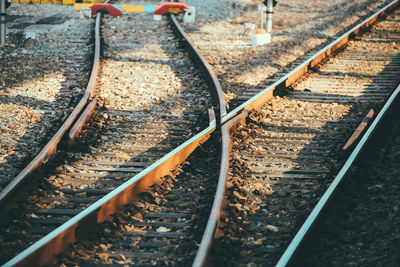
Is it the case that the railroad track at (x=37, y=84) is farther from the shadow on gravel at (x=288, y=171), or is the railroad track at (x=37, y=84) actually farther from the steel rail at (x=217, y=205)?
the shadow on gravel at (x=288, y=171)

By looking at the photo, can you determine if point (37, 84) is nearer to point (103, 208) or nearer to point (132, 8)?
point (103, 208)

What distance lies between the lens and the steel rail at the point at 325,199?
4.34 m

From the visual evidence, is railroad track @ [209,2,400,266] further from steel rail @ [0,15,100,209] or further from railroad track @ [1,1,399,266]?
steel rail @ [0,15,100,209]

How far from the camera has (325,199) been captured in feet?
17.0

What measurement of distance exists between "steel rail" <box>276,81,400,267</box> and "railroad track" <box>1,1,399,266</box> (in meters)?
0.04

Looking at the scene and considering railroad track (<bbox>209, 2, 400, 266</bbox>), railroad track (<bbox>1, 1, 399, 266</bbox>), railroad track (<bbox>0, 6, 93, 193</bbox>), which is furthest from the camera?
railroad track (<bbox>0, 6, 93, 193</bbox>)

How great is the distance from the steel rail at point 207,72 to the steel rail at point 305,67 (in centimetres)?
28

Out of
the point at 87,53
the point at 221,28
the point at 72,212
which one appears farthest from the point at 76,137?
the point at 221,28

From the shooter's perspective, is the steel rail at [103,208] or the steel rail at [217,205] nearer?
the steel rail at [103,208]

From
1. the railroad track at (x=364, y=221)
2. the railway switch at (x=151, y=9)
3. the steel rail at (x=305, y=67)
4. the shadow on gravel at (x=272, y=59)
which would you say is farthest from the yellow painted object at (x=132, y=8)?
the railroad track at (x=364, y=221)

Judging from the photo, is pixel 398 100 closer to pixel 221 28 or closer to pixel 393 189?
pixel 393 189

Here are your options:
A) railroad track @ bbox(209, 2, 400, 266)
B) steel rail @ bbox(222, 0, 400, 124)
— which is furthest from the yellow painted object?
railroad track @ bbox(209, 2, 400, 266)

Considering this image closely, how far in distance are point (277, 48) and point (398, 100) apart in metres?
4.53

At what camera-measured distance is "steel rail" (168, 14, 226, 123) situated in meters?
7.93
